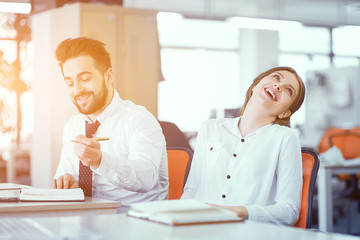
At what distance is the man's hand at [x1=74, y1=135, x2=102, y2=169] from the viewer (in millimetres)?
2365

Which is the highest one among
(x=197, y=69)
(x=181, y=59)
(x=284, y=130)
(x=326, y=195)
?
(x=181, y=59)

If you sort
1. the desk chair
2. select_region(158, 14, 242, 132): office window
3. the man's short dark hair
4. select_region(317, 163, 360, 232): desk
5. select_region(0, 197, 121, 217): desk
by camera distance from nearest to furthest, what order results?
select_region(0, 197, 121, 217): desk, the man's short dark hair, select_region(317, 163, 360, 232): desk, the desk chair, select_region(158, 14, 242, 132): office window

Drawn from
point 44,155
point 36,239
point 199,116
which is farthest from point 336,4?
point 36,239

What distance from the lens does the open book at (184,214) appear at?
4.92 feet

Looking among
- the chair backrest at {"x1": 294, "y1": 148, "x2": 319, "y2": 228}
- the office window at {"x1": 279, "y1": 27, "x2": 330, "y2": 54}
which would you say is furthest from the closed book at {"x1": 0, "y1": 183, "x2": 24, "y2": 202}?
the office window at {"x1": 279, "y1": 27, "x2": 330, "y2": 54}

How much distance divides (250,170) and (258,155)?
0.23 feet

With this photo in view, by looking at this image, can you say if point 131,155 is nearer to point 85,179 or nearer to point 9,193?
point 85,179

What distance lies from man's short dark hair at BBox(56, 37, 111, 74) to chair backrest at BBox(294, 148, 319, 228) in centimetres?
121

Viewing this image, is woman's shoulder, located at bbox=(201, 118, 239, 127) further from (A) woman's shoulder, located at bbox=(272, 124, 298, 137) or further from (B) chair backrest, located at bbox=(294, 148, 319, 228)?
(B) chair backrest, located at bbox=(294, 148, 319, 228)

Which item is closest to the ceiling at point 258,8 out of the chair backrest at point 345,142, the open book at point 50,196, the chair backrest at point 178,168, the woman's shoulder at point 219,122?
the chair backrest at point 345,142

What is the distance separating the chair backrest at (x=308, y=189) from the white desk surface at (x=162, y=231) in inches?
27.5

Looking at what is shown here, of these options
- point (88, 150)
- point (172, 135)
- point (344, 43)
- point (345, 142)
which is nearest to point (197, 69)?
point (344, 43)

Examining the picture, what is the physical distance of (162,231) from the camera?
1.42 meters

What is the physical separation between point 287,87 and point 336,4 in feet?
29.9
